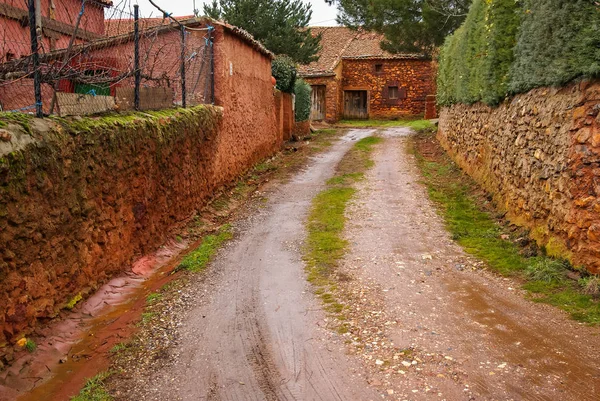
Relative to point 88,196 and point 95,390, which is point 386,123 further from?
point 95,390

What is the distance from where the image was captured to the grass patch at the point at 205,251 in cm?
745

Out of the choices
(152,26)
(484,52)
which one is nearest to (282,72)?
(484,52)

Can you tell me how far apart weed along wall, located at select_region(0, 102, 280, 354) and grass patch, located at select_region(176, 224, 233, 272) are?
64 centimetres

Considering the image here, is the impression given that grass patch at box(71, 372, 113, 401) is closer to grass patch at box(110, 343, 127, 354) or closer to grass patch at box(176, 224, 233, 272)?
grass patch at box(110, 343, 127, 354)

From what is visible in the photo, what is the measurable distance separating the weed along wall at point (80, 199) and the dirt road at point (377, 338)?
1247mm

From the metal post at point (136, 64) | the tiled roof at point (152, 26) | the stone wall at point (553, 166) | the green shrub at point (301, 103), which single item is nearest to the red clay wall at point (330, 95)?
the green shrub at point (301, 103)

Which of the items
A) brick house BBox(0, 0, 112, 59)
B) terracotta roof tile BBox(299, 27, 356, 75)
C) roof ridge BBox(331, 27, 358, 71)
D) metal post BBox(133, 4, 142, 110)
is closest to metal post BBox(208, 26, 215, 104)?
brick house BBox(0, 0, 112, 59)

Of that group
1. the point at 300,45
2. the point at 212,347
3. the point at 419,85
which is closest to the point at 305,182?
the point at 212,347

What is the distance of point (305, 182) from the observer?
1337cm

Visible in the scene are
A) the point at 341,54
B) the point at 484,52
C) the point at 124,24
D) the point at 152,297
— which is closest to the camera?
the point at 152,297

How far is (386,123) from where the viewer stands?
30672mm

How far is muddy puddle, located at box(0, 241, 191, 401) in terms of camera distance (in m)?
4.51

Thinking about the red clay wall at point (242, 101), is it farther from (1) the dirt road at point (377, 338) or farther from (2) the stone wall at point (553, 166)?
(2) the stone wall at point (553, 166)

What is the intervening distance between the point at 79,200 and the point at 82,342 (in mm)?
1549
